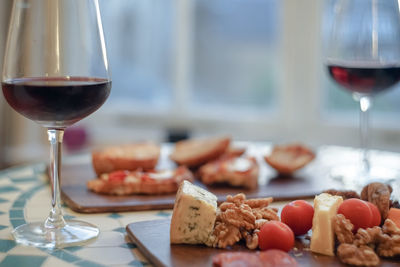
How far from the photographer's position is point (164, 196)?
4.45 ft

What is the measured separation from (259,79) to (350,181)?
2069mm

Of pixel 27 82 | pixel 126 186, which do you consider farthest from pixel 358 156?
pixel 27 82

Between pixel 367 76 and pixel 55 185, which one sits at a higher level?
pixel 367 76

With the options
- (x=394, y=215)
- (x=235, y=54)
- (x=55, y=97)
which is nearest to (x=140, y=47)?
(x=235, y=54)

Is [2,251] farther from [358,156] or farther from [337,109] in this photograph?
[337,109]

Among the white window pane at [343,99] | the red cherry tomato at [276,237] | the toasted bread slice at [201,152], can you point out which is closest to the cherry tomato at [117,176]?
the toasted bread slice at [201,152]

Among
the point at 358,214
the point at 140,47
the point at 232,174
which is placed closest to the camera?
the point at 358,214

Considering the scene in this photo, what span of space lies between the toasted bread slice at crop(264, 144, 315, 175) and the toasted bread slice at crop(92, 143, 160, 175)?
1.05ft

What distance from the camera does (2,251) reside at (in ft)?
3.11

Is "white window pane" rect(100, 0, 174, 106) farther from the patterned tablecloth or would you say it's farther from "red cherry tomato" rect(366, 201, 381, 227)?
"red cherry tomato" rect(366, 201, 381, 227)

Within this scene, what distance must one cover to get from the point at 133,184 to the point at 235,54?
2.30 m

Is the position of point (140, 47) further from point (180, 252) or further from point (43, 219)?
point (180, 252)

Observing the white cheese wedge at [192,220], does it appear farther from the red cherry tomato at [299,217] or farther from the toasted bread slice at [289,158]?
the toasted bread slice at [289,158]

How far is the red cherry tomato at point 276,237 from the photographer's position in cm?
92
